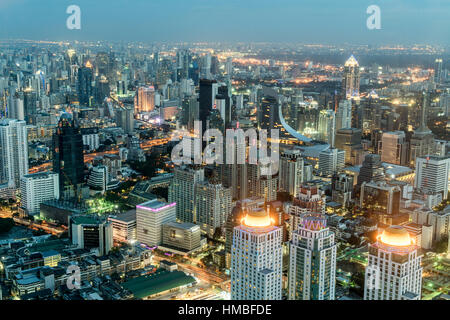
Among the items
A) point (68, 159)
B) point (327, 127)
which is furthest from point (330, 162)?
point (68, 159)

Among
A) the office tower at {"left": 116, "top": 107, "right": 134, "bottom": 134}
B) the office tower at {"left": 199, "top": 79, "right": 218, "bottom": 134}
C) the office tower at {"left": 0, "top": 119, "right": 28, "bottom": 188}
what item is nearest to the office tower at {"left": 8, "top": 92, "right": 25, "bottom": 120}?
the office tower at {"left": 116, "top": 107, "right": 134, "bottom": 134}

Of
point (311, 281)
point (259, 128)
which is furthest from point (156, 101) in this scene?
point (311, 281)

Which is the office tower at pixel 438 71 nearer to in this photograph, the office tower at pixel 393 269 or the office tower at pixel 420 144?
the office tower at pixel 420 144

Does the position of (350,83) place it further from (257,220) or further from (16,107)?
(257,220)

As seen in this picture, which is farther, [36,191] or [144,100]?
[144,100]

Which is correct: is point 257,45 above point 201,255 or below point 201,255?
above

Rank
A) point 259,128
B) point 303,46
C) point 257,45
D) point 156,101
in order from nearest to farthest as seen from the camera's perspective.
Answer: point 303,46 → point 257,45 → point 259,128 → point 156,101

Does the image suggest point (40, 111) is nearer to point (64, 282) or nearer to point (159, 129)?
point (159, 129)

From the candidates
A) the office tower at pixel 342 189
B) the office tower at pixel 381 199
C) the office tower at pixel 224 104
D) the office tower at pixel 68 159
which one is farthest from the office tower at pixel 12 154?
the office tower at pixel 381 199
